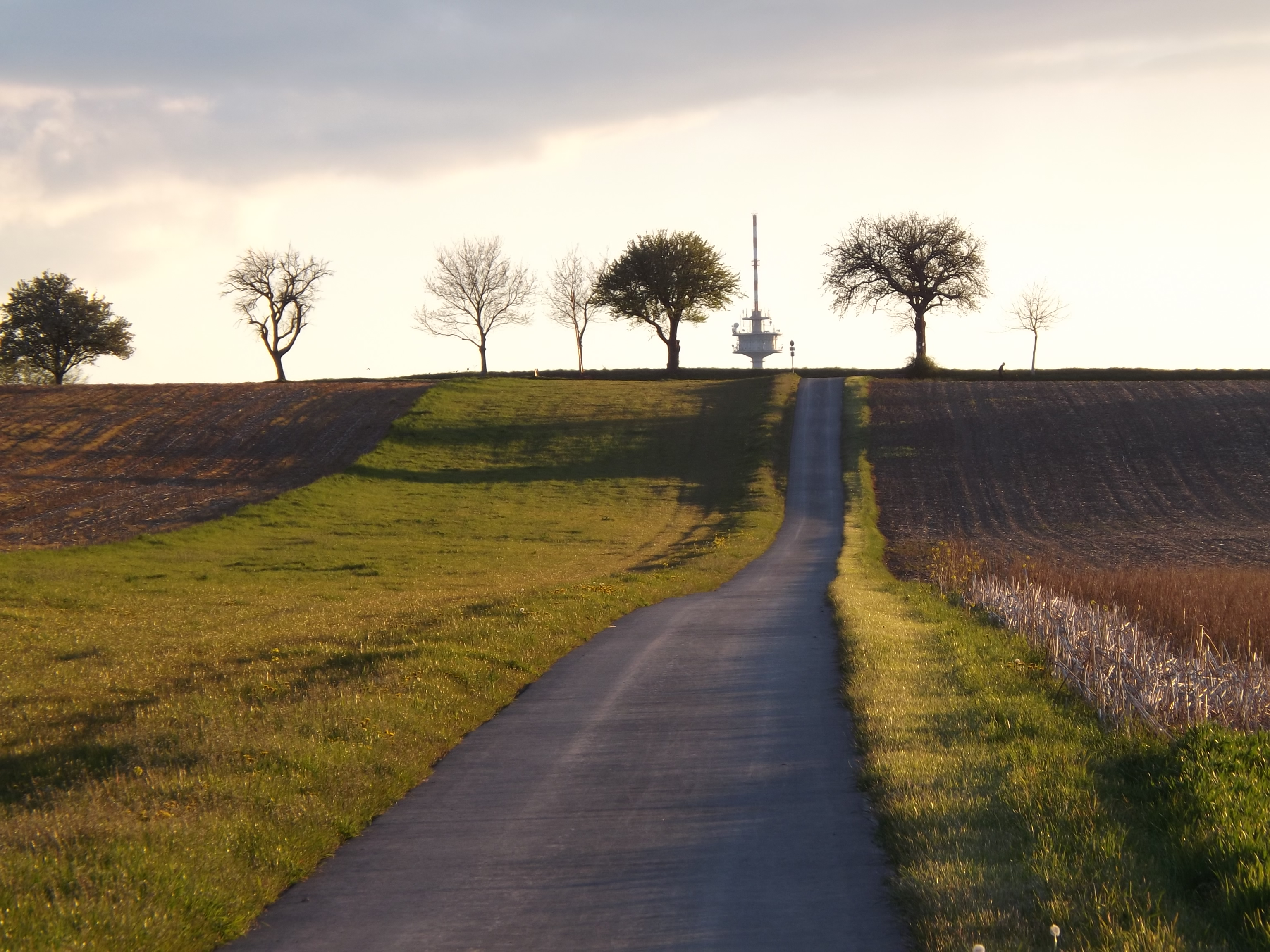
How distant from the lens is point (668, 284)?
89000 mm

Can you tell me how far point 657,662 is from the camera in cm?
1393

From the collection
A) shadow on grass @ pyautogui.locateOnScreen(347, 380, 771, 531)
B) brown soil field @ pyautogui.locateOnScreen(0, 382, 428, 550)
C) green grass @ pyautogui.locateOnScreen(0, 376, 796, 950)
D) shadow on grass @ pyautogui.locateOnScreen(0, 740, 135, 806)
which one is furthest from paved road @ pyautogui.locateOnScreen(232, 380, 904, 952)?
shadow on grass @ pyautogui.locateOnScreen(347, 380, 771, 531)

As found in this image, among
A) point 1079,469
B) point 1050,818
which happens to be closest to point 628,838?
point 1050,818

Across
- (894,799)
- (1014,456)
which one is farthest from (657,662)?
(1014,456)

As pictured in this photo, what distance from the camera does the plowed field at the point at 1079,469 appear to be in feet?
115

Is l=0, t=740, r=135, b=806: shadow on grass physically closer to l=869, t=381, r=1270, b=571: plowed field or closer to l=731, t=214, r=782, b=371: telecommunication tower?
l=869, t=381, r=1270, b=571: plowed field

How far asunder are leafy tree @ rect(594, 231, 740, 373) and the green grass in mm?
45654

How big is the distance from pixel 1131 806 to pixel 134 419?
198 feet

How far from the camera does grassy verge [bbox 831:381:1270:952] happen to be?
18.8ft

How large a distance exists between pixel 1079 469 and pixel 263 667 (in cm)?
4436

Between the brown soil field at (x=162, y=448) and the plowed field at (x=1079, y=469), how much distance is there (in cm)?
2621

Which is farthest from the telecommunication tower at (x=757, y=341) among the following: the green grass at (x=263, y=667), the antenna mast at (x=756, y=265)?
the green grass at (x=263, y=667)

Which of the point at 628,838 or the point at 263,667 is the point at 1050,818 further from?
the point at 263,667

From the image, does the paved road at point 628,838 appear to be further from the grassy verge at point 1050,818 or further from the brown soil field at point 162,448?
the brown soil field at point 162,448
